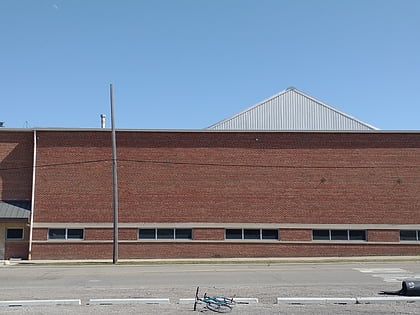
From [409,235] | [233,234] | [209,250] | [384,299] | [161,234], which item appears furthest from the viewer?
[409,235]

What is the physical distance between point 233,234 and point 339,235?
606cm

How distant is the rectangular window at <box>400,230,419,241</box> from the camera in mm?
31109

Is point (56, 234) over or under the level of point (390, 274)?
over

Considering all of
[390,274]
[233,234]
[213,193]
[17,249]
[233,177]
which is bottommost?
[390,274]

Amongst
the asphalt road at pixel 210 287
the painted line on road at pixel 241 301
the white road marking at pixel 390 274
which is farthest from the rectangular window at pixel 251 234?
the painted line on road at pixel 241 301

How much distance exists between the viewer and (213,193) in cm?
3091

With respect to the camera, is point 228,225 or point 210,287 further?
point 228,225

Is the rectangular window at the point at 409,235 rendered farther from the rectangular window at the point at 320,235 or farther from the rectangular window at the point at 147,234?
the rectangular window at the point at 147,234

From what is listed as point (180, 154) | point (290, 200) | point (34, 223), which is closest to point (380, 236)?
point (290, 200)

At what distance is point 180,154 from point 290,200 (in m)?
6.82

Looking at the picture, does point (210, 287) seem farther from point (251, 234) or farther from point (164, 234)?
point (251, 234)

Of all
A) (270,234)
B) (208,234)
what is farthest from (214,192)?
(270,234)

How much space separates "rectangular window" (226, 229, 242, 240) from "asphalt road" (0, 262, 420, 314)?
360 inches

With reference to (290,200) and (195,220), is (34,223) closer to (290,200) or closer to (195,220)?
(195,220)
